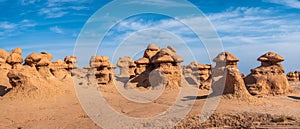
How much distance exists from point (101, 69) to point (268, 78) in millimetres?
17276

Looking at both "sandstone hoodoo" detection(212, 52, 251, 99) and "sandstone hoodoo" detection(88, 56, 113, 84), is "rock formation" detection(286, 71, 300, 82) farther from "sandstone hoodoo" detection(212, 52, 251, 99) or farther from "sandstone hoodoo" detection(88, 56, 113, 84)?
"sandstone hoodoo" detection(212, 52, 251, 99)

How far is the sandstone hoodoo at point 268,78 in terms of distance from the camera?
762 inches

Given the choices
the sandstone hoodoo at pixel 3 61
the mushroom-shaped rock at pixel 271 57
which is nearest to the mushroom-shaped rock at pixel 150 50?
the mushroom-shaped rock at pixel 271 57

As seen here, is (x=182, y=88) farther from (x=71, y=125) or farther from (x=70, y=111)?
(x=71, y=125)

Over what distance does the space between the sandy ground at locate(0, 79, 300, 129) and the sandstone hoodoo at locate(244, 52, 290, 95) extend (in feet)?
8.15

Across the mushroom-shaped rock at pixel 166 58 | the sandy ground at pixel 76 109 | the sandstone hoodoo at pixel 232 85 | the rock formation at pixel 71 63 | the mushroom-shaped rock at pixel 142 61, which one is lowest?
the sandy ground at pixel 76 109

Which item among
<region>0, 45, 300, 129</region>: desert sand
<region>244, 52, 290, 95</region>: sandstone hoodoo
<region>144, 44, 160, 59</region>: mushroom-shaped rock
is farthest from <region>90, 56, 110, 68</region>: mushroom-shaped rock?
<region>244, 52, 290, 95</region>: sandstone hoodoo

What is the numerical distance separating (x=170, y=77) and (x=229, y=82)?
707cm

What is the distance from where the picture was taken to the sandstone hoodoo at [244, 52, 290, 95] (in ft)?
63.5

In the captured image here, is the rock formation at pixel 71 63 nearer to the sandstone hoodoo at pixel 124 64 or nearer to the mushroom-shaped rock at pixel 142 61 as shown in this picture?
the sandstone hoodoo at pixel 124 64

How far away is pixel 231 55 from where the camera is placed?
24.4m

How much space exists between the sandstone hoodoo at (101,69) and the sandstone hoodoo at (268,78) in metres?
14.7

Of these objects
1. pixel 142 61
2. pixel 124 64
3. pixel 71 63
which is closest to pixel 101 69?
pixel 142 61

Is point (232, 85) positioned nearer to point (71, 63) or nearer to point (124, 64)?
point (124, 64)
